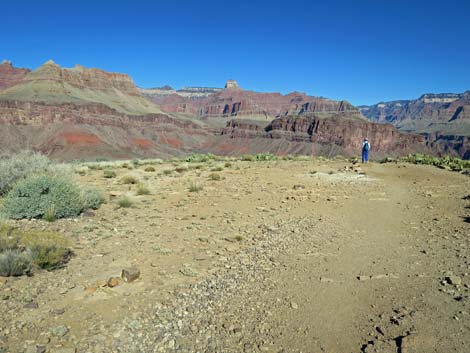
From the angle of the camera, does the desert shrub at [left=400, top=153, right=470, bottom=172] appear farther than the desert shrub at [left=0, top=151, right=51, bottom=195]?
Yes

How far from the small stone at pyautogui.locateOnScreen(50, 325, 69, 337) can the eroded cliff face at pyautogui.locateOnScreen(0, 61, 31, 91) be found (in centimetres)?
20630

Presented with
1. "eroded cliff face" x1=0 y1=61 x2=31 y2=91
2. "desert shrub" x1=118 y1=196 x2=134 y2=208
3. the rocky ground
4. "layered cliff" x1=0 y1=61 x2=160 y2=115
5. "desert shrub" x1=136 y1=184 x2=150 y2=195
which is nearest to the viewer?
the rocky ground

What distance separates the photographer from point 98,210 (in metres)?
9.56

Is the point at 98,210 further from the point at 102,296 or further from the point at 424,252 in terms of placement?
the point at 424,252

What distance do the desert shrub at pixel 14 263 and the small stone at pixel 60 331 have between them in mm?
1593

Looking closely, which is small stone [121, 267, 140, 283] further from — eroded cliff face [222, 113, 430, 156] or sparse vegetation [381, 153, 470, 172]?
eroded cliff face [222, 113, 430, 156]

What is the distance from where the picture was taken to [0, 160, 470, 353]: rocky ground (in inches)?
156

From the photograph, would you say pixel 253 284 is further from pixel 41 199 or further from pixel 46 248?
pixel 41 199

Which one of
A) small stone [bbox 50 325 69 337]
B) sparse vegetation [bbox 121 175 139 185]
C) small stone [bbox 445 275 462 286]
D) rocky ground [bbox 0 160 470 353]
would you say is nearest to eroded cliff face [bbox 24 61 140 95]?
sparse vegetation [bbox 121 175 139 185]

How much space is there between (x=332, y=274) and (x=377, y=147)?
128 meters

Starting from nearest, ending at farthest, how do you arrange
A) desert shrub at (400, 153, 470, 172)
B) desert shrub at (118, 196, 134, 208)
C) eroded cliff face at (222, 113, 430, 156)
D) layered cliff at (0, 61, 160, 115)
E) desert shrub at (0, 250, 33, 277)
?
desert shrub at (0, 250, 33, 277)
desert shrub at (118, 196, 134, 208)
desert shrub at (400, 153, 470, 172)
eroded cliff face at (222, 113, 430, 156)
layered cliff at (0, 61, 160, 115)

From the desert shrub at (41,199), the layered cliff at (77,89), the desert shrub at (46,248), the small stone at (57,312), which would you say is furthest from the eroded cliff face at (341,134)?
the small stone at (57,312)

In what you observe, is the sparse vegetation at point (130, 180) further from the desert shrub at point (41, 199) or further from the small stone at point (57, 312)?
the small stone at point (57, 312)

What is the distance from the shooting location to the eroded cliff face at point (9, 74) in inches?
6999
